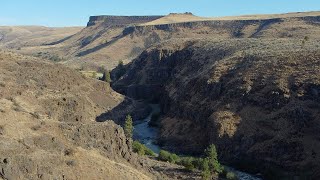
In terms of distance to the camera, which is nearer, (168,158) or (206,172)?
(206,172)

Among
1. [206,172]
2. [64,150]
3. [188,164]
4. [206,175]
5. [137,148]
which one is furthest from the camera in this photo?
Answer: [137,148]

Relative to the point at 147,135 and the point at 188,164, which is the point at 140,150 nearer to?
the point at 188,164

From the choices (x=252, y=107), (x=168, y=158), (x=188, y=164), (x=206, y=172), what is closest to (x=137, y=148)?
(x=168, y=158)

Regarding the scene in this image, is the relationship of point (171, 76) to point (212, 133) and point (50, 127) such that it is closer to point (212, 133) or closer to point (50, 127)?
point (212, 133)

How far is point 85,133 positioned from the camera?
53.5 meters

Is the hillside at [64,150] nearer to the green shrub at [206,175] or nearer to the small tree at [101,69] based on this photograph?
the green shrub at [206,175]

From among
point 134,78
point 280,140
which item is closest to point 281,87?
point 280,140

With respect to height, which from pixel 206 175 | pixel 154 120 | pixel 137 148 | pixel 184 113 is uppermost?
pixel 206 175

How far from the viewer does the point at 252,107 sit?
83812mm

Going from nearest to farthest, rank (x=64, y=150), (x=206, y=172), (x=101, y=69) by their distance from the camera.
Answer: (x=64, y=150), (x=206, y=172), (x=101, y=69)

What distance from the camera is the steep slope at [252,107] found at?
237 ft

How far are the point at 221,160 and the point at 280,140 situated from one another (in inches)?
408

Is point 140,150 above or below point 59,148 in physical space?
below

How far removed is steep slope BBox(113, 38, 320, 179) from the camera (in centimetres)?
7225
